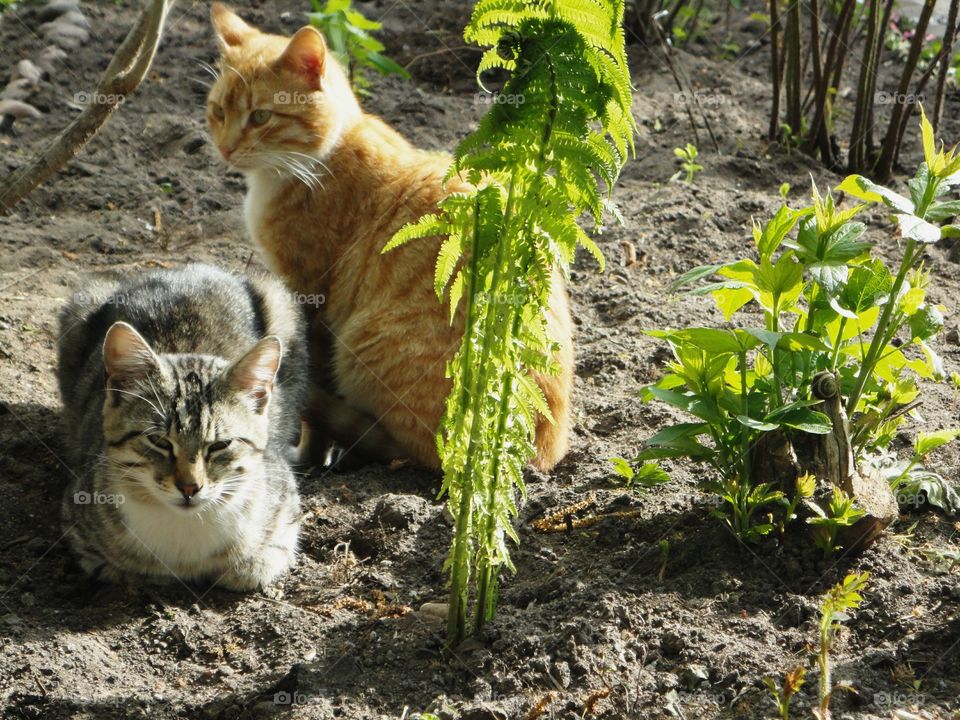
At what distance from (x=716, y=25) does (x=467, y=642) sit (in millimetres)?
7053

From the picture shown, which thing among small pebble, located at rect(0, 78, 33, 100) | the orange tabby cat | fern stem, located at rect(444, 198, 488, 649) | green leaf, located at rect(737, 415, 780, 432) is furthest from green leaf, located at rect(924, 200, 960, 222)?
small pebble, located at rect(0, 78, 33, 100)

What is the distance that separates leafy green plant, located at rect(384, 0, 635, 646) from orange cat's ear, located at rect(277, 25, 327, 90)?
7.79 feet

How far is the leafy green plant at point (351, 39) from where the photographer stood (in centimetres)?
693

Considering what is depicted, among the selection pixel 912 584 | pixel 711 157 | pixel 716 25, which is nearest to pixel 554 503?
pixel 912 584

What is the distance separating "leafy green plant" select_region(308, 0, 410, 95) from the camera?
22.7 ft

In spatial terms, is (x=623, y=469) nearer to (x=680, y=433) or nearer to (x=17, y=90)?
(x=680, y=433)

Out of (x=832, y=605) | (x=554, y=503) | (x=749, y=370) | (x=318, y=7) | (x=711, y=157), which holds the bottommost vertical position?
(x=554, y=503)

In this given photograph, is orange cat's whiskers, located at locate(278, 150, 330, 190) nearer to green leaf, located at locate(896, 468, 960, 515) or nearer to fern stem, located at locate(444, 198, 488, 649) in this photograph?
fern stem, located at locate(444, 198, 488, 649)

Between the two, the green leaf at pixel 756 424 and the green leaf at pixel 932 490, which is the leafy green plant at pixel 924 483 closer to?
the green leaf at pixel 932 490

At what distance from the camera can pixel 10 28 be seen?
8.26 metres

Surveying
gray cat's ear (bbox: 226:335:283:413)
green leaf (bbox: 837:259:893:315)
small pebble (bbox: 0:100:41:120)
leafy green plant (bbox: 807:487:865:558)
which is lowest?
leafy green plant (bbox: 807:487:865:558)

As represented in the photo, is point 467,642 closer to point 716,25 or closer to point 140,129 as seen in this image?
point 140,129

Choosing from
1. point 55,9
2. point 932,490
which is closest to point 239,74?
point 932,490

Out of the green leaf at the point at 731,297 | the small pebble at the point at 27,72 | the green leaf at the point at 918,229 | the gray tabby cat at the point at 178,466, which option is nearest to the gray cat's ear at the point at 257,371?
the gray tabby cat at the point at 178,466
